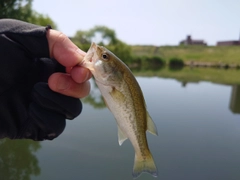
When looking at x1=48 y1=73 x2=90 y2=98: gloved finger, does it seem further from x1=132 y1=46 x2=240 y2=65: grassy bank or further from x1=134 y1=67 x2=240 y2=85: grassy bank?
x1=132 y1=46 x2=240 y2=65: grassy bank

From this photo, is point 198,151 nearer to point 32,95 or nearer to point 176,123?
point 176,123

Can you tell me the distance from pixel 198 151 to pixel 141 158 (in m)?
6.73

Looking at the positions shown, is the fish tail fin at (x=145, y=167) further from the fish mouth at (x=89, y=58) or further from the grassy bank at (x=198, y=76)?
the grassy bank at (x=198, y=76)

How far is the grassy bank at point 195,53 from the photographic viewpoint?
54984mm

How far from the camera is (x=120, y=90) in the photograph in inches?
71.9

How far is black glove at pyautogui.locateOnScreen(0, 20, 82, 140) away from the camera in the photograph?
6.29ft

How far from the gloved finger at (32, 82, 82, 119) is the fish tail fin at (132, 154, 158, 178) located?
72cm

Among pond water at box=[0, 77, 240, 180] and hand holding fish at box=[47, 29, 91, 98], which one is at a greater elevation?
hand holding fish at box=[47, 29, 91, 98]

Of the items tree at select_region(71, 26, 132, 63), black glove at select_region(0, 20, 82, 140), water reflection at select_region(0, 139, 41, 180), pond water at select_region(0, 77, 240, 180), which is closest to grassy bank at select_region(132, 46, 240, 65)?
tree at select_region(71, 26, 132, 63)

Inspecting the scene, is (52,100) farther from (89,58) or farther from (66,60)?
(89,58)

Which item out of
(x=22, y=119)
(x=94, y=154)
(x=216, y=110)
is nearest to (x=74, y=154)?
(x=94, y=154)

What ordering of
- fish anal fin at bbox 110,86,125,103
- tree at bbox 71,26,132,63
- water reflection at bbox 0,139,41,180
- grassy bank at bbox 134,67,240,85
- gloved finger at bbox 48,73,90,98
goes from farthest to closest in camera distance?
tree at bbox 71,26,132,63 → grassy bank at bbox 134,67,240,85 → water reflection at bbox 0,139,41,180 → gloved finger at bbox 48,73,90,98 → fish anal fin at bbox 110,86,125,103

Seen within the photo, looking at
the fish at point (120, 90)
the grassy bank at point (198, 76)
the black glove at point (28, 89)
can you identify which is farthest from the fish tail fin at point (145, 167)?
the grassy bank at point (198, 76)

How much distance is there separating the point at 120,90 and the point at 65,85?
0.46 meters
